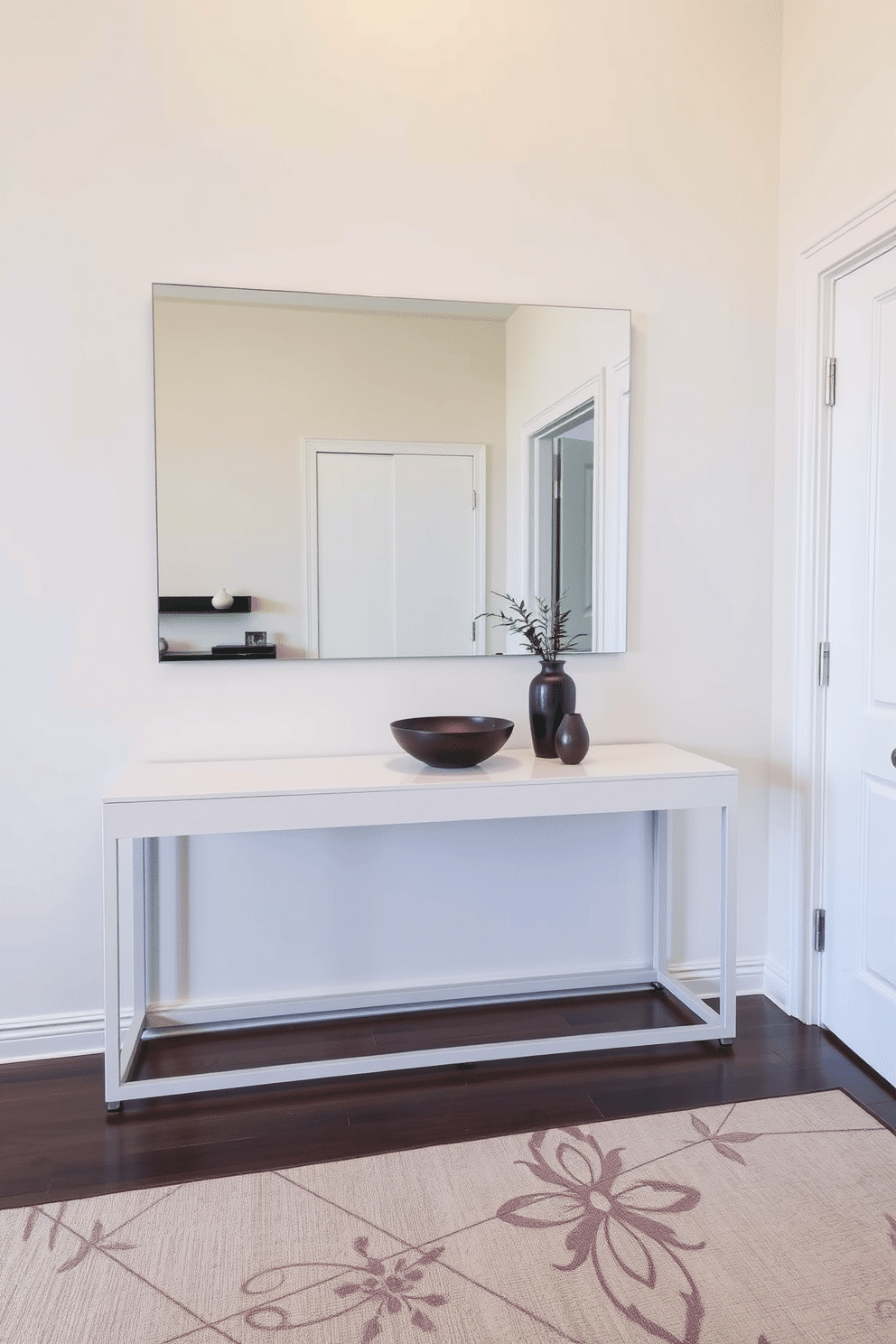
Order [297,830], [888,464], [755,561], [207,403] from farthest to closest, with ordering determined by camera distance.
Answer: [755,561], [297,830], [207,403], [888,464]

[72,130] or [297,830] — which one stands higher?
[72,130]

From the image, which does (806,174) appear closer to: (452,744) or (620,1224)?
(452,744)

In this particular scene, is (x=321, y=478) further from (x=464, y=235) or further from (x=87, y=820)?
(x=87, y=820)

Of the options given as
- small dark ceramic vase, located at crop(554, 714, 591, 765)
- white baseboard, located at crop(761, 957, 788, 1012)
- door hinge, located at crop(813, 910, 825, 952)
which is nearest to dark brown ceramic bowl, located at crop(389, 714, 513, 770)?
small dark ceramic vase, located at crop(554, 714, 591, 765)

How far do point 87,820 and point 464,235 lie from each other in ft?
6.31

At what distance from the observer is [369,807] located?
218cm

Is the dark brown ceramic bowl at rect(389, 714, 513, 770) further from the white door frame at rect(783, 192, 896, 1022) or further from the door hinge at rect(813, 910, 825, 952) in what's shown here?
the door hinge at rect(813, 910, 825, 952)

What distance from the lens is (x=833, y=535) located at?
2.50 m

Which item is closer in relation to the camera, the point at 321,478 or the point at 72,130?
the point at 72,130

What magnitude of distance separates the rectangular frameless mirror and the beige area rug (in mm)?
1303

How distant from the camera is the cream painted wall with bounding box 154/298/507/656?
2.39 m

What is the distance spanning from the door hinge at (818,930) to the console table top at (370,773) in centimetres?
57

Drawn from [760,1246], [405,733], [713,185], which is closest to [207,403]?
[405,733]

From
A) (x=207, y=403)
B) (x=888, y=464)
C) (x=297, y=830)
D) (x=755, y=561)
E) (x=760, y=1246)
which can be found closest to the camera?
(x=760, y=1246)
